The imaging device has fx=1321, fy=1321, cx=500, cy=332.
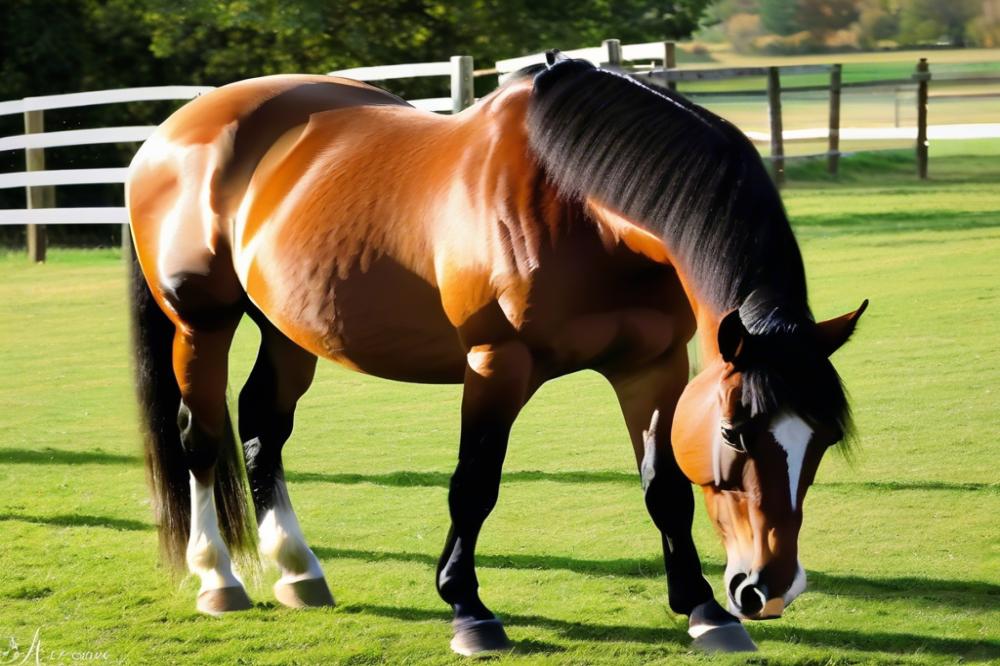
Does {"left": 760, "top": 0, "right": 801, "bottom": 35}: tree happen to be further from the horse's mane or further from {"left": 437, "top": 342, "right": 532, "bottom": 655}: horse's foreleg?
→ {"left": 437, "top": 342, "right": 532, "bottom": 655}: horse's foreleg

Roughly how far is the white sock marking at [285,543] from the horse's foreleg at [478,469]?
27.9 inches

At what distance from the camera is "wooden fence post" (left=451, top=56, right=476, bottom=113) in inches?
461

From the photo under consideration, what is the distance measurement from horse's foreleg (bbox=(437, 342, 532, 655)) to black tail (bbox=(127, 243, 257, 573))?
103 centimetres

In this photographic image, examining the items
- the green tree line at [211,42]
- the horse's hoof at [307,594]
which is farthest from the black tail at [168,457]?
the green tree line at [211,42]

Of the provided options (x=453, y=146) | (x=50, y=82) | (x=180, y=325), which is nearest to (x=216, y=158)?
(x=180, y=325)

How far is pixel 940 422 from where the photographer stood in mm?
6301

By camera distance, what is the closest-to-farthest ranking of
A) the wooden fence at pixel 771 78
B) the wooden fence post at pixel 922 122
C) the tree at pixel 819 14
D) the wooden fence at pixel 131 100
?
the wooden fence at pixel 771 78, the wooden fence at pixel 131 100, the wooden fence post at pixel 922 122, the tree at pixel 819 14

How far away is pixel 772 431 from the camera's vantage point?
283 centimetres

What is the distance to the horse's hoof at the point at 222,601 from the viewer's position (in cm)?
409

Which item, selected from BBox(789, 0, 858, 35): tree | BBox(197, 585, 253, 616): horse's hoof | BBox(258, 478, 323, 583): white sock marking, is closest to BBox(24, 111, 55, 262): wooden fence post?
BBox(258, 478, 323, 583): white sock marking

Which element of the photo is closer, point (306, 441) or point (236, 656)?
point (236, 656)

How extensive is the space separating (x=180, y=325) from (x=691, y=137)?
1888mm

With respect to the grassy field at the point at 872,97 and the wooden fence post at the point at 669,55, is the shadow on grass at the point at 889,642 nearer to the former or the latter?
the wooden fence post at the point at 669,55

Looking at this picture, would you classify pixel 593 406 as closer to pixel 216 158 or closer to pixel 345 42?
pixel 216 158
